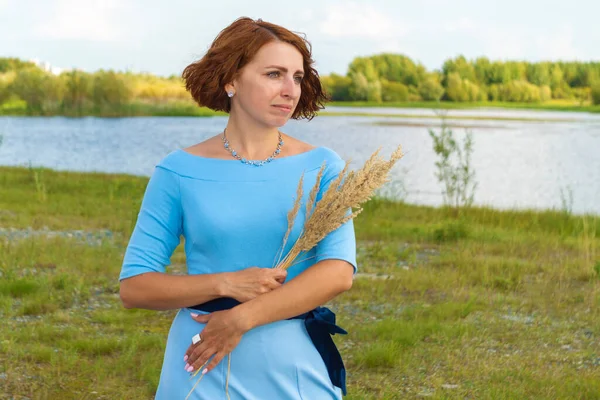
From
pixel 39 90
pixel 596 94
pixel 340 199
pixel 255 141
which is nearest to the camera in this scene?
pixel 340 199

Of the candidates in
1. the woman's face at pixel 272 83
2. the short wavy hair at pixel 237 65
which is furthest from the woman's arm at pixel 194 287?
the short wavy hair at pixel 237 65

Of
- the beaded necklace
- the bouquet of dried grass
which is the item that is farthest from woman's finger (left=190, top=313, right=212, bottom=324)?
the beaded necklace

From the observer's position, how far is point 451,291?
7.82 meters

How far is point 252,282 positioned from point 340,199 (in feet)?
0.98

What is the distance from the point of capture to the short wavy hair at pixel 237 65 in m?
2.15

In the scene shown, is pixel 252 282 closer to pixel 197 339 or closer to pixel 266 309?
pixel 266 309

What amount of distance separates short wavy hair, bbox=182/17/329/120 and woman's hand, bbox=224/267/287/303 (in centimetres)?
52

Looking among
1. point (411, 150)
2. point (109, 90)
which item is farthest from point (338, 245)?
point (109, 90)

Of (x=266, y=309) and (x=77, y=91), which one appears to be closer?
(x=266, y=309)

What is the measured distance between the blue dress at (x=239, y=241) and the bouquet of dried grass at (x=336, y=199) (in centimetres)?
6

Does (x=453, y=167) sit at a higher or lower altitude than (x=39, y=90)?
lower

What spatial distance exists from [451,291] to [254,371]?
19.3ft

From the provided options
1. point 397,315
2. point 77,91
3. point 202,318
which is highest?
point 77,91

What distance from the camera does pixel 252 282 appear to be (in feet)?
6.75
